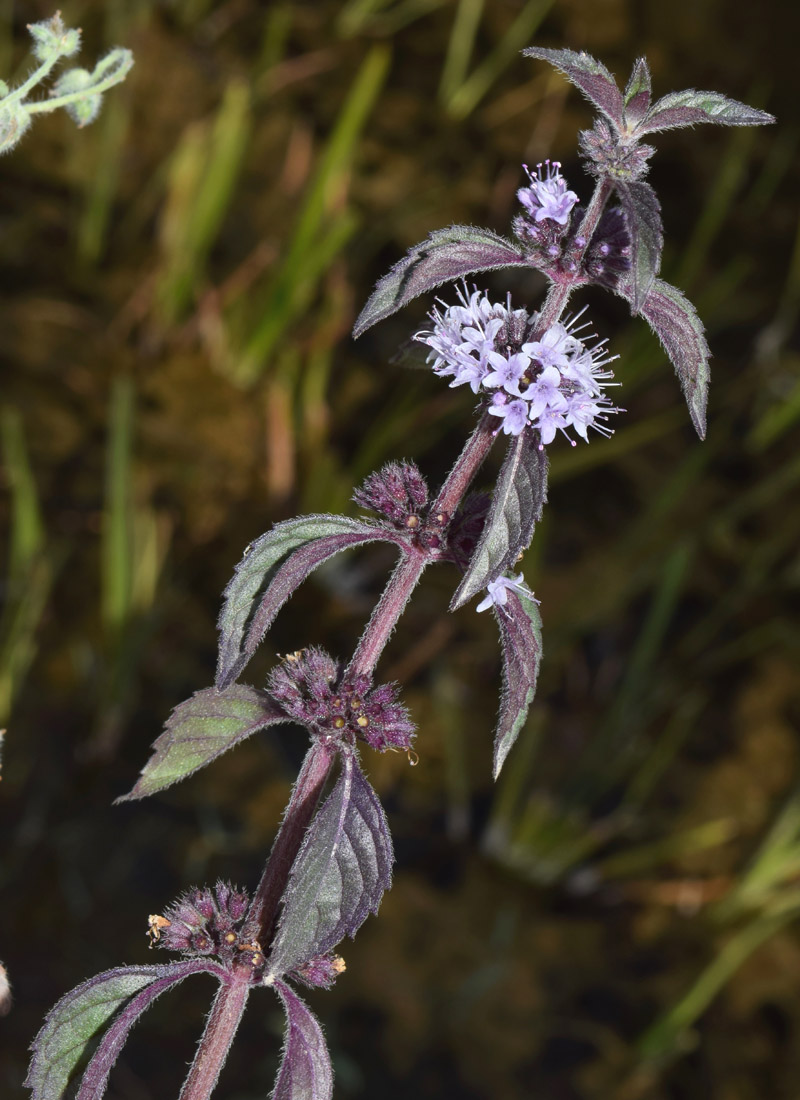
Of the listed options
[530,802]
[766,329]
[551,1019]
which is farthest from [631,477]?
[551,1019]

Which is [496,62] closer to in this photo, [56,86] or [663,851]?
[663,851]

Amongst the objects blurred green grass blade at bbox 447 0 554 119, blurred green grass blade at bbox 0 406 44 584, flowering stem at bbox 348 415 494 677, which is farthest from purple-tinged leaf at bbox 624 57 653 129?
blurred green grass blade at bbox 447 0 554 119

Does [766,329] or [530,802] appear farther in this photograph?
[766,329]

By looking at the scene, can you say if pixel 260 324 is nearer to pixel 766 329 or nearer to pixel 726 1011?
pixel 766 329

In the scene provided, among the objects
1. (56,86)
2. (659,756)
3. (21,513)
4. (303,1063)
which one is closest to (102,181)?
(21,513)

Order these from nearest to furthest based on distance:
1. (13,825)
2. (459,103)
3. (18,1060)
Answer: (18,1060), (13,825), (459,103)
